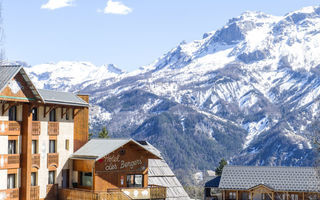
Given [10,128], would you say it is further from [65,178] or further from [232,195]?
[232,195]

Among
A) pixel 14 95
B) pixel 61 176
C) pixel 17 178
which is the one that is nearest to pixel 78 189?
pixel 61 176

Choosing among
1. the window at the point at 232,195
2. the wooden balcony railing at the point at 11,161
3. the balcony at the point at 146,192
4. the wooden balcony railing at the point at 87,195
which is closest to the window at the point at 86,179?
the wooden balcony railing at the point at 87,195

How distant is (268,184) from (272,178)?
177cm

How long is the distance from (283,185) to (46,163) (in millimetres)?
53849

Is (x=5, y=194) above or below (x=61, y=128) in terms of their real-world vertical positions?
below

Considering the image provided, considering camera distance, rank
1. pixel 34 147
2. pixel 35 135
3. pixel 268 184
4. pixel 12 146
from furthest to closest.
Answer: pixel 268 184 < pixel 34 147 < pixel 35 135 < pixel 12 146

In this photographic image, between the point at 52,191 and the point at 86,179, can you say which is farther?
the point at 86,179

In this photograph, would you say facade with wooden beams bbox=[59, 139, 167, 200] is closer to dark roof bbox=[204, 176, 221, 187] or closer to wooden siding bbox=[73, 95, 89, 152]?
wooden siding bbox=[73, 95, 89, 152]

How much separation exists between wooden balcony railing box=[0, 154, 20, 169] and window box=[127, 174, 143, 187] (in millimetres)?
13777

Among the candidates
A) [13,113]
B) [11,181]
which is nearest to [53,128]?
[13,113]

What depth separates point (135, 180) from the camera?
66.1 meters

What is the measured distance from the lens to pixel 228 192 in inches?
4075

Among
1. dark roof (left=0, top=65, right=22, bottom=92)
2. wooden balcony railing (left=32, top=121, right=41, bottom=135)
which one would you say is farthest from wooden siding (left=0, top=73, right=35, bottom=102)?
wooden balcony railing (left=32, top=121, right=41, bottom=135)

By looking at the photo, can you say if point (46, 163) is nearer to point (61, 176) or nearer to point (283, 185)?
point (61, 176)
